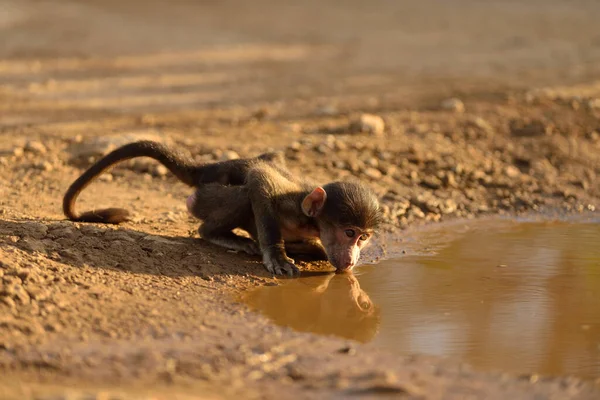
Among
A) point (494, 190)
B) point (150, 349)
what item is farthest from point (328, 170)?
point (150, 349)

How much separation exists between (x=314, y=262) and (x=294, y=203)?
0.51 m

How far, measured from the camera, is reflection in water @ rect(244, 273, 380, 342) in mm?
5246

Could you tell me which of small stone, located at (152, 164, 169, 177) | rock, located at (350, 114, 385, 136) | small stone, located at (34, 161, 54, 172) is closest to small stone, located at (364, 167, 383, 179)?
rock, located at (350, 114, 385, 136)

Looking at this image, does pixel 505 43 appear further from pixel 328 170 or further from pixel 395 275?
pixel 395 275

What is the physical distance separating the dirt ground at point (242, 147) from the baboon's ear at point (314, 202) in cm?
47

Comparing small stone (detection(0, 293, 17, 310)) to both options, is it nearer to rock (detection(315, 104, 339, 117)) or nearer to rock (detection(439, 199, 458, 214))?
rock (detection(439, 199, 458, 214))

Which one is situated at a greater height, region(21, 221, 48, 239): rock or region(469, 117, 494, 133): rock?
region(469, 117, 494, 133): rock

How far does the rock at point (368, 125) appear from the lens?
9422 millimetres

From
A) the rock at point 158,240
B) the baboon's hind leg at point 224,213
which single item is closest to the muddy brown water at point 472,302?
the baboon's hind leg at point 224,213

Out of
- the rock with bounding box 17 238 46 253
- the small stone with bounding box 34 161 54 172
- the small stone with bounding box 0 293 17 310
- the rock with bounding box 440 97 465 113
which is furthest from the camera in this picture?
the rock with bounding box 440 97 465 113

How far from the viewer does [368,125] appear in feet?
31.0

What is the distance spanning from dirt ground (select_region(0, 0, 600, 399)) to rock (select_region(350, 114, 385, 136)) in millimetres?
23

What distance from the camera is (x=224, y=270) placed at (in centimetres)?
606

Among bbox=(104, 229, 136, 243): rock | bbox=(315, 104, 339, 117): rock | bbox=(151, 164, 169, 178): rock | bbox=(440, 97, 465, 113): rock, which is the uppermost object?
bbox=(440, 97, 465, 113): rock
